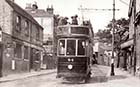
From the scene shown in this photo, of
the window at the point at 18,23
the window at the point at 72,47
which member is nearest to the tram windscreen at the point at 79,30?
the window at the point at 72,47

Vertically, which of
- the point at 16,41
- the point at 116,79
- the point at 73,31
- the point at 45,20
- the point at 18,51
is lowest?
the point at 116,79

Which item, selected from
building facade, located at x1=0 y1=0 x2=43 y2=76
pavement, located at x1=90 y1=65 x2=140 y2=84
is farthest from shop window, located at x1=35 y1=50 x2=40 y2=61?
pavement, located at x1=90 y1=65 x2=140 y2=84

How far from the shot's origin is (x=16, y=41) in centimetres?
2833

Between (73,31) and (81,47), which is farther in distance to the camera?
(73,31)

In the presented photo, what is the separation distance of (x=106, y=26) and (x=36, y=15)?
68.3 feet

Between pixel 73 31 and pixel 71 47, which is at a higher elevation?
pixel 73 31

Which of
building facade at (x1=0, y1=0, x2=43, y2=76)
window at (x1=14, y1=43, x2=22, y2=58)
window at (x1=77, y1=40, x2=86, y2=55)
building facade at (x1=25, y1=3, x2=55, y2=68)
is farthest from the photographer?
building facade at (x1=25, y1=3, x2=55, y2=68)

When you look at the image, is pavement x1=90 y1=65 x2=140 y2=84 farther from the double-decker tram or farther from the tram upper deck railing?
the tram upper deck railing

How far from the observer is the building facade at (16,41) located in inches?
974

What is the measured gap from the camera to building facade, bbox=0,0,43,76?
24734mm

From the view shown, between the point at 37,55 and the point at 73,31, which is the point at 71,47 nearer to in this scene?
the point at 73,31

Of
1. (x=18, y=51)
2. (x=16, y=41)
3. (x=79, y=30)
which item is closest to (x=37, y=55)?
(x=18, y=51)

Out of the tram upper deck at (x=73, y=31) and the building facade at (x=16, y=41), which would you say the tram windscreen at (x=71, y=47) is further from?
the building facade at (x=16, y=41)

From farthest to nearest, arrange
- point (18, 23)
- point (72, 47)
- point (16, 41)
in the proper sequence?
1. point (18, 23)
2. point (16, 41)
3. point (72, 47)
